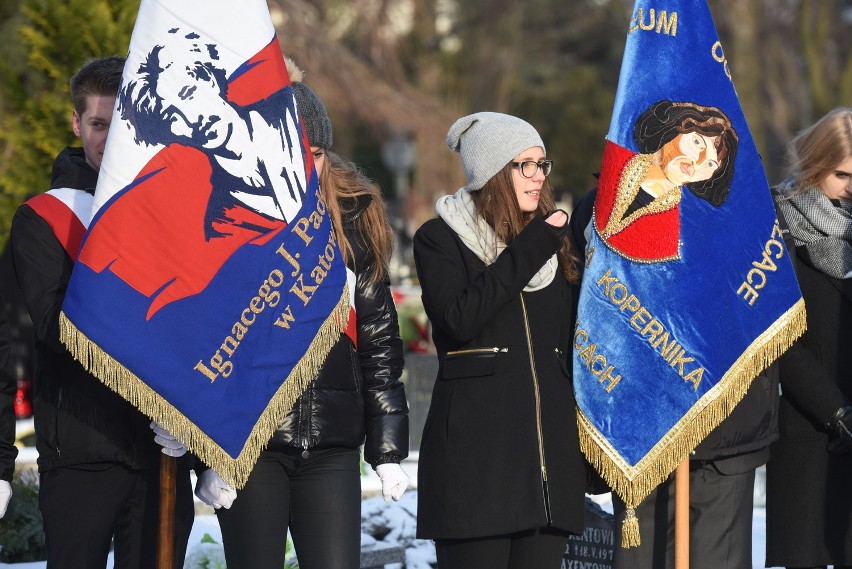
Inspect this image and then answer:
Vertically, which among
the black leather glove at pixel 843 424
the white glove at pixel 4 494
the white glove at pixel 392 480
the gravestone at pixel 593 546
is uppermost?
the black leather glove at pixel 843 424

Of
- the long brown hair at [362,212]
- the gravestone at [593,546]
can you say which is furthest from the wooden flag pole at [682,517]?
the long brown hair at [362,212]

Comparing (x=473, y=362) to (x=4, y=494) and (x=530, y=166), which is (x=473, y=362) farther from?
(x=4, y=494)

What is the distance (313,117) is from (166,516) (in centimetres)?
132

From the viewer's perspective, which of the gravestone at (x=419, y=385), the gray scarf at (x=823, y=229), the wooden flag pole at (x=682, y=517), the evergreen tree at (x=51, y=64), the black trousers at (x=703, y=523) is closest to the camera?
the wooden flag pole at (x=682, y=517)

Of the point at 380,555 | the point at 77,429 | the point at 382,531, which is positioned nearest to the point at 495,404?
the point at 77,429

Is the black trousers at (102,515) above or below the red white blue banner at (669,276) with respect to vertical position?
below

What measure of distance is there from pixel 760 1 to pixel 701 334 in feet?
85.3

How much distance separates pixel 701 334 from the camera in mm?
4285

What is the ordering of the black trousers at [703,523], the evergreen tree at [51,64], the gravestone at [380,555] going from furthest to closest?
the evergreen tree at [51,64] < the gravestone at [380,555] < the black trousers at [703,523]

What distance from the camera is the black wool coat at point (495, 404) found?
13.0 ft

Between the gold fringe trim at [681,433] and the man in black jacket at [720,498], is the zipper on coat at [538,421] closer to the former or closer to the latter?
the gold fringe trim at [681,433]

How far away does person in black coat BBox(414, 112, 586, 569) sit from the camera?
396cm

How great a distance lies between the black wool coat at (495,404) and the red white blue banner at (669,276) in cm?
21

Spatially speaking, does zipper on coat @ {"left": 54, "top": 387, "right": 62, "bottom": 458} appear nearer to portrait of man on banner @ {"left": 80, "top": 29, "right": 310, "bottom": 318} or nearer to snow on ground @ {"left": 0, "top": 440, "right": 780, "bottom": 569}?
portrait of man on banner @ {"left": 80, "top": 29, "right": 310, "bottom": 318}
